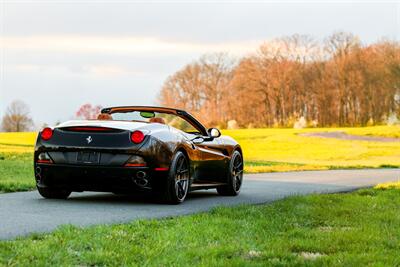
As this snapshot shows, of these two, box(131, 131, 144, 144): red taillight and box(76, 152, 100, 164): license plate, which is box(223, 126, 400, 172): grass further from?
box(76, 152, 100, 164): license plate

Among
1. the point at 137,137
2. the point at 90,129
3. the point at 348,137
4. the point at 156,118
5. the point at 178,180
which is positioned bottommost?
the point at 348,137

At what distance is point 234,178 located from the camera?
1145 cm

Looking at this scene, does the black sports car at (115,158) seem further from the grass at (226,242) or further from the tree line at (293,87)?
the tree line at (293,87)

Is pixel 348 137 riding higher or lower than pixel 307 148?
higher

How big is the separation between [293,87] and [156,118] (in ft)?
212

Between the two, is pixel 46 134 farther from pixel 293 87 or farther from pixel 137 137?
pixel 293 87

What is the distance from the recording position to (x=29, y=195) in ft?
34.0

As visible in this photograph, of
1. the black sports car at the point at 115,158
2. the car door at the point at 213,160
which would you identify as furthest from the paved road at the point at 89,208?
the car door at the point at 213,160

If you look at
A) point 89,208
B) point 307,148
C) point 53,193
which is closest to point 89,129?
point 89,208

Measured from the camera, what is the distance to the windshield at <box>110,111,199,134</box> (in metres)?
9.94

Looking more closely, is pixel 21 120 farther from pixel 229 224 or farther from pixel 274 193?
pixel 229 224

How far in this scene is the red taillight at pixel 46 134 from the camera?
9242mm

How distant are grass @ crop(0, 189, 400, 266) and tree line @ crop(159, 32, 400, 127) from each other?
58.1m

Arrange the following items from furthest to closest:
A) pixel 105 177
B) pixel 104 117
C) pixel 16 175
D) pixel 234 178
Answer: pixel 16 175 → pixel 234 178 → pixel 104 117 → pixel 105 177
